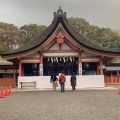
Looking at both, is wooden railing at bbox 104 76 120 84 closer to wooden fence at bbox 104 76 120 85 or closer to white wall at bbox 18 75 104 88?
wooden fence at bbox 104 76 120 85

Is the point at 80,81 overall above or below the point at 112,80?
above

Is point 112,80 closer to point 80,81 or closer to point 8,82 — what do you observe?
point 8,82

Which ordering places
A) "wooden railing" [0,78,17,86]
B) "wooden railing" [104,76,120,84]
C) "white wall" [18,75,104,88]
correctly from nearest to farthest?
1. "white wall" [18,75,104,88]
2. "wooden railing" [0,78,17,86]
3. "wooden railing" [104,76,120,84]

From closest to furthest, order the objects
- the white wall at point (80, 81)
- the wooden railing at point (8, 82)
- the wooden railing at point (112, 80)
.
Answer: the white wall at point (80, 81) → the wooden railing at point (8, 82) → the wooden railing at point (112, 80)

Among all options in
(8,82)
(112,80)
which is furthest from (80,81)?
(112,80)

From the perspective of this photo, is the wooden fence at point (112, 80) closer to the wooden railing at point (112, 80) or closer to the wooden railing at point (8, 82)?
the wooden railing at point (112, 80)

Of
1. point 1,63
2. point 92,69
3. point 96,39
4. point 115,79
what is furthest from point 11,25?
point 92,69

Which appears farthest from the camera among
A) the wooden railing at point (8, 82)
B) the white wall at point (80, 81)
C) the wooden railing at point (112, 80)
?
the wooden railing at point (112, 80)

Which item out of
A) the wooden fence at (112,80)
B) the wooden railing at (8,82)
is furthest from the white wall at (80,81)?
the wooden fence at (112,80)

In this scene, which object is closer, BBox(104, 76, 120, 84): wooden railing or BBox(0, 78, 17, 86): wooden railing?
BBox(0, 78, 17, 86): wooden railing

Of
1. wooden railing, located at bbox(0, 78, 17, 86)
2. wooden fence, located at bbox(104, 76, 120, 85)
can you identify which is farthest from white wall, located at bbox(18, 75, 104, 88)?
wooden fence, located at bbox(104, 76, 120, 85)

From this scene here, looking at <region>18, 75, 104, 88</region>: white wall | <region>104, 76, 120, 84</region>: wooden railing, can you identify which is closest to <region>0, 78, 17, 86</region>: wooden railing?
<region>18, 75, 104, 88</region>: white wall

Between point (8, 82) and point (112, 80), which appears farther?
point (112, 80)

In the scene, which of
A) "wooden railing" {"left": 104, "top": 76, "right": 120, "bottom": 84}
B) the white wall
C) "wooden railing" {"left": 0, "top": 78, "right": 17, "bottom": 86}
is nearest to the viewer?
the white wall
